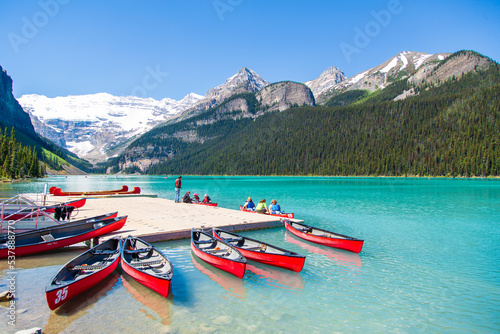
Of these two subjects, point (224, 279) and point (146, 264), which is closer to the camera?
point (146, 264)

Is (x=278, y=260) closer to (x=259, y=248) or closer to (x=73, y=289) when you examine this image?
(x=259, y=248)

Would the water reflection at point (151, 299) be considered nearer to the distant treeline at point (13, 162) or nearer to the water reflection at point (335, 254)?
the water reflection at point (335, 254)

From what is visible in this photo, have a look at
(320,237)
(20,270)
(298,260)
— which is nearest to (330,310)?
(298,260)

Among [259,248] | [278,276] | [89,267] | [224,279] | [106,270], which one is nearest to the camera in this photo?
[89,267]

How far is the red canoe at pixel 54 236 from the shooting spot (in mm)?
13703

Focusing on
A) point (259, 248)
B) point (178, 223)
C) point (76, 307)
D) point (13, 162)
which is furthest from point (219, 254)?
point (13, 162)

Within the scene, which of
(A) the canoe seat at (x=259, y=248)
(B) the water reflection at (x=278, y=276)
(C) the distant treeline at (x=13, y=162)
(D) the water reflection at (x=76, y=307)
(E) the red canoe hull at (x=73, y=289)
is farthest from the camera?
(C) the distant treeline at (x=13, y=162)

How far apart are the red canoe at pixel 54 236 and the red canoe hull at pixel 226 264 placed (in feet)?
22.4

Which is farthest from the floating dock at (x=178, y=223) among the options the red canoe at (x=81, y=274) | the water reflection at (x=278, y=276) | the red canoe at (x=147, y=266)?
the water reflection at (x=278, y=276)

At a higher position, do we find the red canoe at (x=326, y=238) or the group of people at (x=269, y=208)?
the group of people at (x=269, y=208)

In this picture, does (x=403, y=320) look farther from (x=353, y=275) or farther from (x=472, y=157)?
(x=472, y=157)

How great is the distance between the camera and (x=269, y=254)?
42.7 ft

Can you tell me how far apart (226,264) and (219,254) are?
116 cm

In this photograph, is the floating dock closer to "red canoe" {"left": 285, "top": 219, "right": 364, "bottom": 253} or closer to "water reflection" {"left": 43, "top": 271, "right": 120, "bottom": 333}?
"red canoe" {"left": 285, "top": 219, "right": 364, "bottom": 253}
